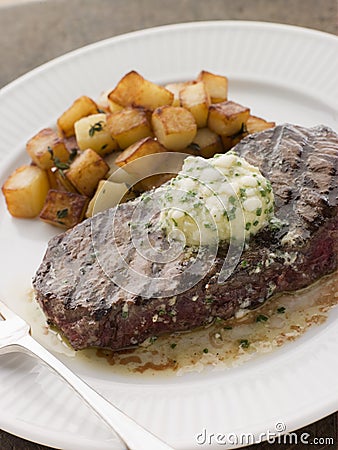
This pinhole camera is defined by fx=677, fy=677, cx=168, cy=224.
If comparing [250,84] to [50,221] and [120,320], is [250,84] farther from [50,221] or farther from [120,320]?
[120,320]

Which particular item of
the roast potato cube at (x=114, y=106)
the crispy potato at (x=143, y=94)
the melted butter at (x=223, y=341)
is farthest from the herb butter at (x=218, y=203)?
the roast potato cube at (x=114, y=106)

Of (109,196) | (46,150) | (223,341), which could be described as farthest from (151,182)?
(223,341)

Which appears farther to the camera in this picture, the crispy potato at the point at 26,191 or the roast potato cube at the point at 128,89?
the roast potato cube at the point at 128,89

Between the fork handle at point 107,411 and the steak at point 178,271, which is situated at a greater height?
the steak at point 178,271

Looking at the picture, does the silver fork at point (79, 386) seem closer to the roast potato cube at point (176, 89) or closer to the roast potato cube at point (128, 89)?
the roast potato cube at point (128, 89)

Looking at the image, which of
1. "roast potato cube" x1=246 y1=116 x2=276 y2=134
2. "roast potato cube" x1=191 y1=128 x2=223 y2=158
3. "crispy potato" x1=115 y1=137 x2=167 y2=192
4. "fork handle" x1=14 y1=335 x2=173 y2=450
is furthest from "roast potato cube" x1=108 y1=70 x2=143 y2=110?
"fork handle" x1=14 y1=335 x2=173 y2=450

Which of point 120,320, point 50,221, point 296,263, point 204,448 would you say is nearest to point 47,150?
point 50,221

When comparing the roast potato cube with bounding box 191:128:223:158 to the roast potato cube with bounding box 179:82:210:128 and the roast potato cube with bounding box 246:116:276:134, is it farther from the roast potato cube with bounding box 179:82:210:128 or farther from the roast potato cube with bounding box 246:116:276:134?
the roast potato cube with bounding box 246:116:276:134
